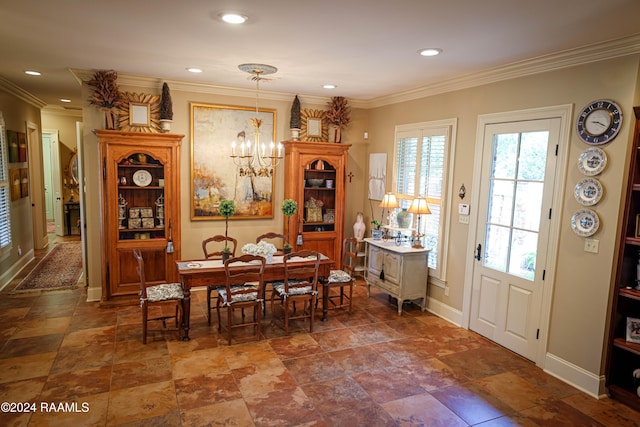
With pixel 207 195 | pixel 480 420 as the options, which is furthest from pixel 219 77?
pixel 480 420

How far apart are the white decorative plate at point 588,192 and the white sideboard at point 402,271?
1948mm

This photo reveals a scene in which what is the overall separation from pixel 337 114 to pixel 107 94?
10.2ft

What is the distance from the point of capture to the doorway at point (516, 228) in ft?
12.0

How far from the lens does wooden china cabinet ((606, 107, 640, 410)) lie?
10.1 feet

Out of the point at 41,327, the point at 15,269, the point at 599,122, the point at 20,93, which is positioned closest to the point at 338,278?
the point at 599,122

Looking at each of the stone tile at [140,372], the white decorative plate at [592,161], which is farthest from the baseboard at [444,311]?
the stone tile at [140,372]

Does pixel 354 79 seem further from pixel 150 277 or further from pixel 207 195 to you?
pixel 150 277

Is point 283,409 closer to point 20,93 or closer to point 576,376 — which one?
point 576,376

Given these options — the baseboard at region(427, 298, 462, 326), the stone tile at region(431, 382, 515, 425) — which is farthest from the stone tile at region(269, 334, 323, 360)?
the baseboard at region(427, 298, 462, 326)

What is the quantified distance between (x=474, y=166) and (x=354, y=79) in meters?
1.72

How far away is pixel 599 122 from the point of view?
3230 mm

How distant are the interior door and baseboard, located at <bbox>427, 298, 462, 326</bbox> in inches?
9.1

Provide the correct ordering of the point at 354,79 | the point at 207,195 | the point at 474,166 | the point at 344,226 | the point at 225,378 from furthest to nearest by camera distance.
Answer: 1. the point at 344,226
2. the point at 207,195
3. the point at 354,79
4. the point at 474,166
5. the point at 225,378

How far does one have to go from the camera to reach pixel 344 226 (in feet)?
20.8
